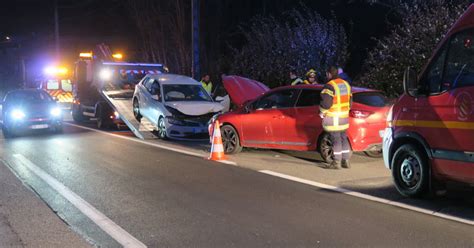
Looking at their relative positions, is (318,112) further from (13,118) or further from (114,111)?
(13,118)

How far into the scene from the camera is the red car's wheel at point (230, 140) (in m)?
10.9

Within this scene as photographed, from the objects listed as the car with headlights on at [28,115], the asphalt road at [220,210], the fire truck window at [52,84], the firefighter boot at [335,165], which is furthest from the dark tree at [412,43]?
the fire truck window at [52,84]

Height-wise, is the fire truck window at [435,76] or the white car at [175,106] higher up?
the fire truck window at [435,76]

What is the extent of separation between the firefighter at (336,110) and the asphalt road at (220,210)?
1396 millimetres

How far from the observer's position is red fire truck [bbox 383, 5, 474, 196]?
5910mm

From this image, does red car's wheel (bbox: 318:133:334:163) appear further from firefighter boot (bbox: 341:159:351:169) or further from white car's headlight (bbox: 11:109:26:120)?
white car's headlight (bbox: 11:109:26:120)

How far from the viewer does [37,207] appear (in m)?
6.48

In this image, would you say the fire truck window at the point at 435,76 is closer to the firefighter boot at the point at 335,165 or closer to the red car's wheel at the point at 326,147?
the firefighter boot at the point at 335,165

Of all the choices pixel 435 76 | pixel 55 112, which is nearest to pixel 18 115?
pixel 55 112

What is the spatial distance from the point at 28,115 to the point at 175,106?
16.7ft

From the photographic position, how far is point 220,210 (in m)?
6.21

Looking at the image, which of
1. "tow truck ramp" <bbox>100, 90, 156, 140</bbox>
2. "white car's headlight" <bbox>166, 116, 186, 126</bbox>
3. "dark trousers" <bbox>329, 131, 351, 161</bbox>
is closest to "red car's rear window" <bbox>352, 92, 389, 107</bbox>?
"dark trousers" <bbox>329, 131, 351, 161</bbox>

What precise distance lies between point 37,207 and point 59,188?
112 cm

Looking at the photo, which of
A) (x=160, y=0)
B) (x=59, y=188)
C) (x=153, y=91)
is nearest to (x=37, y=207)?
(x=59, y=188)
